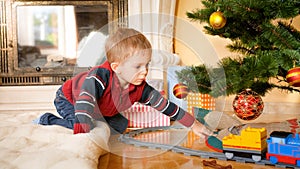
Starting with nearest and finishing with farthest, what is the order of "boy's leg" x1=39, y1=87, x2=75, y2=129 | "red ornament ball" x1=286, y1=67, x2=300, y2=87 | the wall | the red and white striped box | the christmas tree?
"red ornament ball" x1=286, y1=67, x2=300, y2=87 → the christmas tree → "boy's leg" x1=39, y1=87, x2=75, y2=129 → the red and white striped box → the wall

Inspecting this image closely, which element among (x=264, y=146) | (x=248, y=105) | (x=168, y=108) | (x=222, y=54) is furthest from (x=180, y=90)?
(x=222, y=54)

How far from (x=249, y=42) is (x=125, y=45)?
1.63ft

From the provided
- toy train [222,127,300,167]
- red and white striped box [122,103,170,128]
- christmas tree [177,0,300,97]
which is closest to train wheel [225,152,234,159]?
toy train [222,127,300,167]

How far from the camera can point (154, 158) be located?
1.04m

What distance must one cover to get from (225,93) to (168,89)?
312 mm

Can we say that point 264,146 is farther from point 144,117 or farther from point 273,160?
point 144,117

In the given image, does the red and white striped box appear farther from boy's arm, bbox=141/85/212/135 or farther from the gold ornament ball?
the gold ornament ball

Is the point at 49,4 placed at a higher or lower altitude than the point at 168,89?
higher

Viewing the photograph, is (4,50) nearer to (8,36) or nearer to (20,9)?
(8,36)

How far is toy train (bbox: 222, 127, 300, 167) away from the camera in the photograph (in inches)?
37.1

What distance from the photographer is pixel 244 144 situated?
39.2 inches

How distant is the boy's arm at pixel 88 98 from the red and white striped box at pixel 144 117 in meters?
0.47

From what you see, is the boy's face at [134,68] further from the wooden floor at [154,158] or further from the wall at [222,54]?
the wall at [222,54]

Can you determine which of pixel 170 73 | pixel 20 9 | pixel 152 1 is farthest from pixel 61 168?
pixel 20 9
